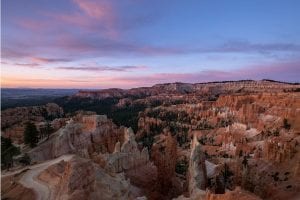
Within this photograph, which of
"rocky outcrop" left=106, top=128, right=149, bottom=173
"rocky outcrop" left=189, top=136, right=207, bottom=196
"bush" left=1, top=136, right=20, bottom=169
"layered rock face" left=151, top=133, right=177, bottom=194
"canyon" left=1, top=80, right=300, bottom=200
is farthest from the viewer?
"bush" left=1, top=136, right=20, bottom=169

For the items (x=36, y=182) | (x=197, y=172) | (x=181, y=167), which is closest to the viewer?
(x=36, y=182)

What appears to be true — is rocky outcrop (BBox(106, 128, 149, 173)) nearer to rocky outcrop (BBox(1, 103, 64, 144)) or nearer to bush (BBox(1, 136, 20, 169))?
bush (BBox(1, 136, 20, 169))

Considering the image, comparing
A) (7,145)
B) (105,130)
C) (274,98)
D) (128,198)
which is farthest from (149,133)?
(128,198)

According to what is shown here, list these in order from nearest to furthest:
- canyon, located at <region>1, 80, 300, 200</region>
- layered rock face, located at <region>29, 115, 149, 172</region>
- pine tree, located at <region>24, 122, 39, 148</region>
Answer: canyon, located at <region>1, 80, 300, 200</region> < layered rock face, located at <region>29, 115, 149, 172</region> < pine tree, located at <region>24, 122, 39, 148</region>

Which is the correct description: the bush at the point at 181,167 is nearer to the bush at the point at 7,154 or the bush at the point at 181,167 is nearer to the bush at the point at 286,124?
the bush at the point at 7,154

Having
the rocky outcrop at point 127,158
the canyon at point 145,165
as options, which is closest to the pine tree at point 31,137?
the canyon at point 145,165

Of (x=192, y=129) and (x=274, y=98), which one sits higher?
(x=274, y=98)

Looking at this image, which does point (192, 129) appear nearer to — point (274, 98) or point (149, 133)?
point (149, 133)

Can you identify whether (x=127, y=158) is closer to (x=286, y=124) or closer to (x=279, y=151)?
(x=279, y=151)

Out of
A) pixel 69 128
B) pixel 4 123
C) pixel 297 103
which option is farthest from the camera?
pixel 297 103

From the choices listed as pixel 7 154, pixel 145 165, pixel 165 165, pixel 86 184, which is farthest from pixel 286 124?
pixel 86 184

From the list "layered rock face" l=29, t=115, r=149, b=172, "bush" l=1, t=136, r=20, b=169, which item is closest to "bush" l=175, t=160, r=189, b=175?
"layered rock face" l=29, t=115, r=149, b=172

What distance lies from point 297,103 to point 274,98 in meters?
15.3

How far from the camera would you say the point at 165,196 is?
43.4 meters
